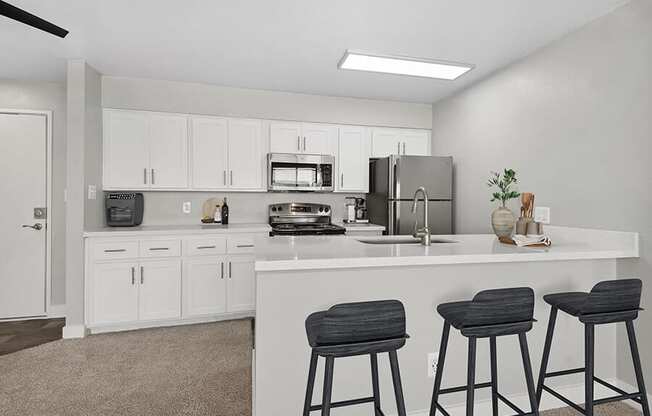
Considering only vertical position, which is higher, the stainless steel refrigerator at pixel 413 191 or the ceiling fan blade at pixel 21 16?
the ceiling fan blade at pixel 21 16

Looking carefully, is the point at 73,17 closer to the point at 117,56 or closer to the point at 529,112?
the point at 117,56

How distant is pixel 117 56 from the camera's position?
10.4 feet

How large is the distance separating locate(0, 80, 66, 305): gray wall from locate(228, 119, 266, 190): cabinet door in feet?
5.90

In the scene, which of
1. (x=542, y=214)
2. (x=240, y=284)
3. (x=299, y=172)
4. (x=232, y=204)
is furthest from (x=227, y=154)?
(x=542, y=214)

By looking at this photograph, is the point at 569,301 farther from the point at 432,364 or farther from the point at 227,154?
the point at 227,154

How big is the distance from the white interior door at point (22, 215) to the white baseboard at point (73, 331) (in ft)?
3.01

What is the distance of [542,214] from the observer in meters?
2.82

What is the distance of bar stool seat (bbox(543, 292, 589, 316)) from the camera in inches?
70.9

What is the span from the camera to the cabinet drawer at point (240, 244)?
364 cm

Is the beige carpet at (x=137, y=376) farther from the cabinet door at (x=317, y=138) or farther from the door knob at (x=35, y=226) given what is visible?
the cabinet door at (x=317, y=138)

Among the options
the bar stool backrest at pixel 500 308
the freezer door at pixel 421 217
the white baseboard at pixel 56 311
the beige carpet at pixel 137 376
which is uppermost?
the freezer door at pixel 421 217

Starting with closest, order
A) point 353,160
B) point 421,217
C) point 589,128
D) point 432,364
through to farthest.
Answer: point 432,364 < point 589,128 < point 421,217 < point 353,160

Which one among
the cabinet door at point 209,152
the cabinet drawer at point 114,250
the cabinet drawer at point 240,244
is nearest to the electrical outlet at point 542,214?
the cabinet drawer at point 240,244

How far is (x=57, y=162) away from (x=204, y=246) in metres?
1.92
